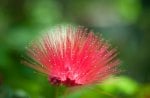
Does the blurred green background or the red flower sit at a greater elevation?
the blurred green background

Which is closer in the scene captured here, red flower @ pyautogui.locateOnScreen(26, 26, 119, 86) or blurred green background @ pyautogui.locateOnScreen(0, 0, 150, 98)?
red flower @ pyautogui.locateOnScreen(26, 26, 119, 86)

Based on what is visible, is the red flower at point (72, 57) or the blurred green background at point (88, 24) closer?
the red flower at point (72, 57)

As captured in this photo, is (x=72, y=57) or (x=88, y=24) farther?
(x=88, y=24)

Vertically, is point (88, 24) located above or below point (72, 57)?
above

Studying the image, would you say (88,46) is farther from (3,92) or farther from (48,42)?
(3,92)

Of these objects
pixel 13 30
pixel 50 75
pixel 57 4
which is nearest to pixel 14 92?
pixel 50 75
